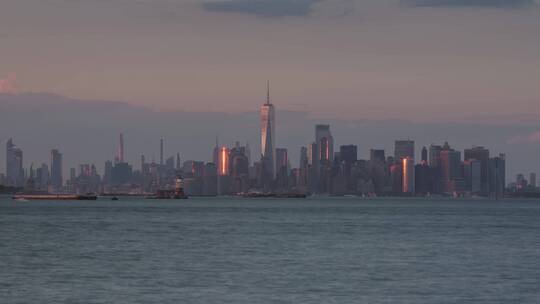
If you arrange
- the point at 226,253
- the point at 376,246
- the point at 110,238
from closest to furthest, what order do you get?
the point at 226,253 → the point at 376,246 → the point at 110,238

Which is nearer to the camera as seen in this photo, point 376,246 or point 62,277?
point 62,277

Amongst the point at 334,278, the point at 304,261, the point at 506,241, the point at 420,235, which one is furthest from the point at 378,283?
the point at 420,235

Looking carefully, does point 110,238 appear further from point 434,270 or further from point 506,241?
point 434,270

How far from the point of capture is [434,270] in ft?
233

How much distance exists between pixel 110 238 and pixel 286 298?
2328 inches

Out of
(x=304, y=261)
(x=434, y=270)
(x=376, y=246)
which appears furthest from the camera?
(x=376, y=246)

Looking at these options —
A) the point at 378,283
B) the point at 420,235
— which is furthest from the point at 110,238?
the point at 378,283

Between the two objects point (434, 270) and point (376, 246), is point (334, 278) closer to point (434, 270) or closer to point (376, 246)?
point (434, 270)

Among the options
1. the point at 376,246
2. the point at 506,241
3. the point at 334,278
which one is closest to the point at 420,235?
the point at 506,241

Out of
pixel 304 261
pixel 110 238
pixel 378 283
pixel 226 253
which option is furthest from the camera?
pixel 110 238

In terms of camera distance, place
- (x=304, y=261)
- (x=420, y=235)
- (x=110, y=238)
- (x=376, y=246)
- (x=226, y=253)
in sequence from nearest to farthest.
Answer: (x=304, y=261) → (x=226, y=253) → (x=376, y=246) → (x=110, y=238) → (x=420, y=235)

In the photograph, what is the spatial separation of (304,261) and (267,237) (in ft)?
118

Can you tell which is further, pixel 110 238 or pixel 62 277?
pixel 110 238

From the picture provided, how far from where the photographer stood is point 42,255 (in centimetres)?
8400
